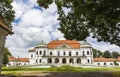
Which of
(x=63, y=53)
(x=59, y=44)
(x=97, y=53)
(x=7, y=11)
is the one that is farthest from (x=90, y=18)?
(x=97, y=53)

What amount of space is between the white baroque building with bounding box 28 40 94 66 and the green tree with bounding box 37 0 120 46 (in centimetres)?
7664

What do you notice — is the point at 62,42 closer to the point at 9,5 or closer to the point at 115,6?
the point at 9,5

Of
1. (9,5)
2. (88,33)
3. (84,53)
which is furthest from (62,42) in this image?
(88,33)

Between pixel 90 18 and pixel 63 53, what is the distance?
83115mm

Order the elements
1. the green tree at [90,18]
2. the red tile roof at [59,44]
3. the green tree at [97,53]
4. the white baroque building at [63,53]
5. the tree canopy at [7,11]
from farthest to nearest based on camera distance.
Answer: the green tree at [97,53] → the red tile roof at [59,44] → the white baroque building at [63,53] → the tree canopy at [7,11] → the green tree at [90,18]

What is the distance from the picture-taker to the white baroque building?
9662 cm

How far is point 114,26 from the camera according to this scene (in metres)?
18.2

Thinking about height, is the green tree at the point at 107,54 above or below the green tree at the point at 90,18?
above

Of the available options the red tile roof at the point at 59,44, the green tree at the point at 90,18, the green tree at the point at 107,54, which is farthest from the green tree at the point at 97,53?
the green tree at the point at 90,18

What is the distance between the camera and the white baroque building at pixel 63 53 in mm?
96625

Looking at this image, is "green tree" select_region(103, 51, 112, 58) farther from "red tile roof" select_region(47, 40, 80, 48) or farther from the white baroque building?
the white baroque building

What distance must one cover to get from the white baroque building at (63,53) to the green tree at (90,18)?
76.6 m

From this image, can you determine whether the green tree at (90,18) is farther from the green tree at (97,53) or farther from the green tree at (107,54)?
the green tree at (107,54)

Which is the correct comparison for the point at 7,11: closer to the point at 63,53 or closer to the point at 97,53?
the point at 63,53
